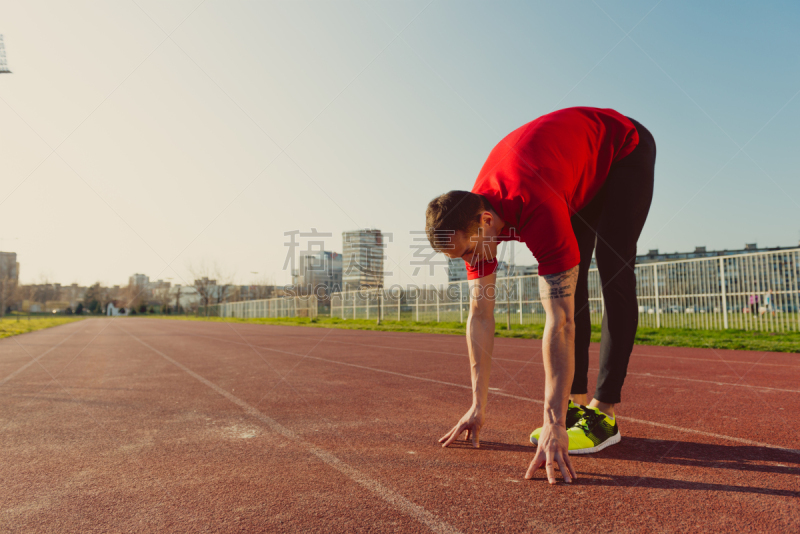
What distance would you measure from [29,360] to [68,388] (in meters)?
4.89

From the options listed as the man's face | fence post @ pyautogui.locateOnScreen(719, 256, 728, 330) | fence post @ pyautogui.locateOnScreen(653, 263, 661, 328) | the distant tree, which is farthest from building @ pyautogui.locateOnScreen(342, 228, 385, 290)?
the distant tree

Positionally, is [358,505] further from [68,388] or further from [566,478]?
[68,388]

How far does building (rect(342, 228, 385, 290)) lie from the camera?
2586cm

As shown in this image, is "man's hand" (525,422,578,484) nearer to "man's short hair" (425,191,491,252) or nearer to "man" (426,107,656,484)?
"man" (426,107,656,484)

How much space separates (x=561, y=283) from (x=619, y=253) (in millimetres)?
843

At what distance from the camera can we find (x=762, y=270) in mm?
13289

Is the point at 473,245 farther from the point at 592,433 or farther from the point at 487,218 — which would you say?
the point at 592,433

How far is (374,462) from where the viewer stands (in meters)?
2.62

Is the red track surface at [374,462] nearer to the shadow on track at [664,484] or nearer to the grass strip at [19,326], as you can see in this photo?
the shadow on track at [664,484]

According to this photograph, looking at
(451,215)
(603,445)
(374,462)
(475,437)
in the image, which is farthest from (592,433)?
(451,215)

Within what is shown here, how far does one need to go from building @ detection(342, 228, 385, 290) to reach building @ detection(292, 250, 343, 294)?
5.69 m

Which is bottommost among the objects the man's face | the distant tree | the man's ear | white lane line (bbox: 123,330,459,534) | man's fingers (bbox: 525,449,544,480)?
white lane line (bbox: 123,330,459,534)

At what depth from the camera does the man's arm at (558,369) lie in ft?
7.45

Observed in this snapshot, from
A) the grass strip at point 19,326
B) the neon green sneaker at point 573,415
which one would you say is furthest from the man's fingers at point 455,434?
the grass strip at point 19,326
